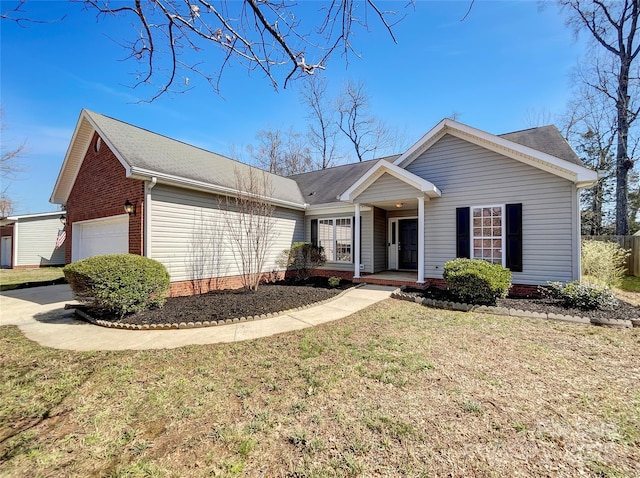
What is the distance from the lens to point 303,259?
39.3 feet

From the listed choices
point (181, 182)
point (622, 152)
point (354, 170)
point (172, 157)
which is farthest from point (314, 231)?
point (622, 152)

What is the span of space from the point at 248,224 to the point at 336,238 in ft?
13.4

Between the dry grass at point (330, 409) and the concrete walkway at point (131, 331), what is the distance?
37cm

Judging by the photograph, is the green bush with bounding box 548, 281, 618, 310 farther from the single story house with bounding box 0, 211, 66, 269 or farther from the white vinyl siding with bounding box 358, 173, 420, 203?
the single story house with bounding box 0, 211, 66, 269

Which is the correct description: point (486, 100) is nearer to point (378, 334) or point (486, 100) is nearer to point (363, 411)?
Answer: point (378, 334)

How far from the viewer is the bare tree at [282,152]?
2272 centimetres

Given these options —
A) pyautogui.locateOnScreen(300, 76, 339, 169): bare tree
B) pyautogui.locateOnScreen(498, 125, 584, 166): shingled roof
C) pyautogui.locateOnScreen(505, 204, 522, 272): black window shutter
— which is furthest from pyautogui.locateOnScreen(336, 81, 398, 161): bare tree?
pyautogui.locateOnScreen(505, 204, 522, 272): black window shutter

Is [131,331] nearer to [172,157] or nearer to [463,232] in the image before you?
[172,157]

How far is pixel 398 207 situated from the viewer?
11211mm

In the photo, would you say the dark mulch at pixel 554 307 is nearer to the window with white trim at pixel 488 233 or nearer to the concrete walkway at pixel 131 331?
the window with white trim at pixel 488 233

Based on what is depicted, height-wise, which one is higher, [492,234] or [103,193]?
[103,193]

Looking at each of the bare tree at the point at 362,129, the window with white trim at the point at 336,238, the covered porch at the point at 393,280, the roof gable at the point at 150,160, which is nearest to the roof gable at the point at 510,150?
the window with white trim at the point at 336,238

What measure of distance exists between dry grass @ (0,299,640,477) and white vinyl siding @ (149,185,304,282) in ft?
11.7

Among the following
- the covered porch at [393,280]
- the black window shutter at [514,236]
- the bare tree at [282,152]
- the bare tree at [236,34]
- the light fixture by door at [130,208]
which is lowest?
the covered porch at [393,280]
